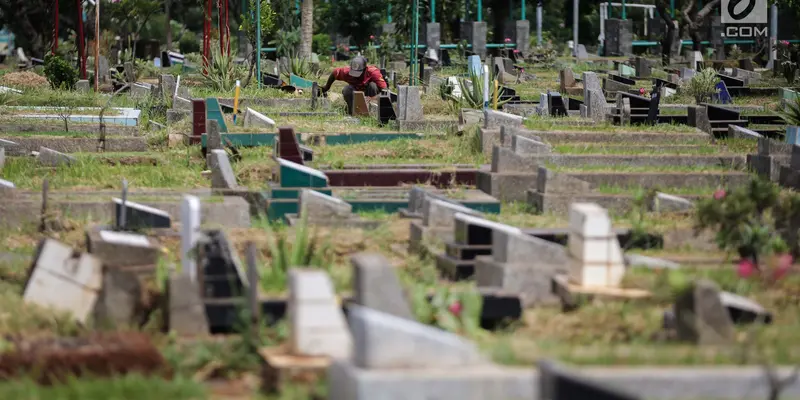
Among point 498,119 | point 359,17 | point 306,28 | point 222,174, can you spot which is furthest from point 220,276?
point 359,17

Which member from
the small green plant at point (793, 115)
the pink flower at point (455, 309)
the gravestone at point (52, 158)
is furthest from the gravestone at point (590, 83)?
the pink flower at point (455, 309)

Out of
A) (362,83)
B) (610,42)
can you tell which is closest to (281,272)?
(362,83)

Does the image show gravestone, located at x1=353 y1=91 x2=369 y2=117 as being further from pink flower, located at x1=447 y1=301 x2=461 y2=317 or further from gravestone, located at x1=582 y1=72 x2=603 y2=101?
pink flower, located at x1=447 y1=301 x2=461 y2=317

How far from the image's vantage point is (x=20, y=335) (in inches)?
400

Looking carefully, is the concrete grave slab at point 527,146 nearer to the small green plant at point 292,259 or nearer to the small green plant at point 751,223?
the small green plant at point 751,223

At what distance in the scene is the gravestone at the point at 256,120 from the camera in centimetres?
2255

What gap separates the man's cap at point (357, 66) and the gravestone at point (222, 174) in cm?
922

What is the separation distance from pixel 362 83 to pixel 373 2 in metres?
28.9

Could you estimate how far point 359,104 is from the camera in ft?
85.1

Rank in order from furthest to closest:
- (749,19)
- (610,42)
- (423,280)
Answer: (610,42), (749,19), (423,280)

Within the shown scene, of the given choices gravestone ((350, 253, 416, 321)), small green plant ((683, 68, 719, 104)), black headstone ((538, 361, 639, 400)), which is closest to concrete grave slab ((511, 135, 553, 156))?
gravestone ((350, 253, 416, 321))

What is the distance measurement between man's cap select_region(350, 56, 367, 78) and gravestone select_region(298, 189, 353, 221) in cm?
1184

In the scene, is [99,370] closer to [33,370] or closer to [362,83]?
[33,370]

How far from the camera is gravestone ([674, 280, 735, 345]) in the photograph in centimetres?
904
